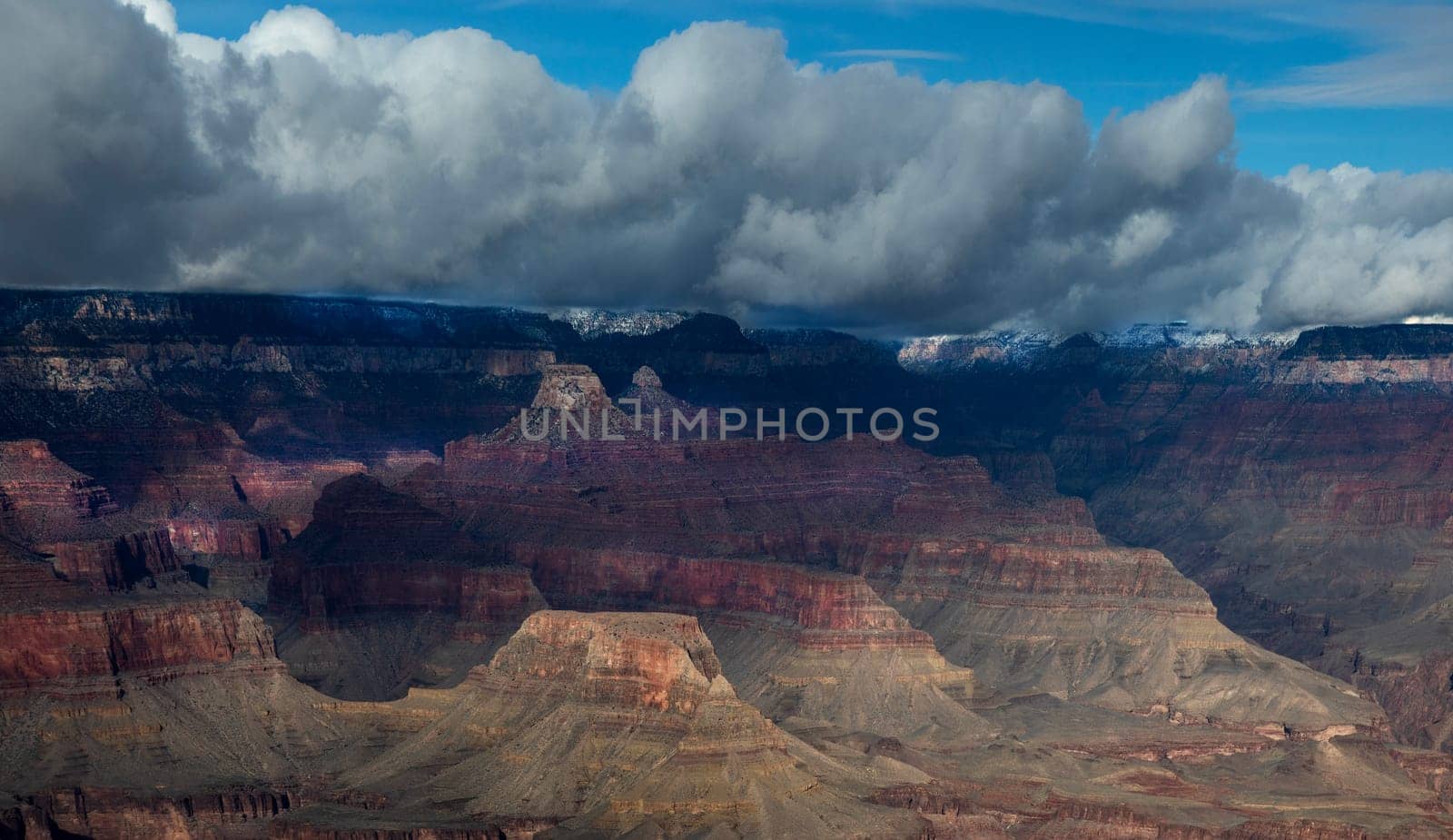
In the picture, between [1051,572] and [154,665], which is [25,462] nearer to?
[154,665]

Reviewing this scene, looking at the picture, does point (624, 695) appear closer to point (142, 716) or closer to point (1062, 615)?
point (142, 716)

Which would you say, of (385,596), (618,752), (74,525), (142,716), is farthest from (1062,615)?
(142,716)

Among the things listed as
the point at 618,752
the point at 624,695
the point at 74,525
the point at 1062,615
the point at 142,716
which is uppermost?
the point at 74,525

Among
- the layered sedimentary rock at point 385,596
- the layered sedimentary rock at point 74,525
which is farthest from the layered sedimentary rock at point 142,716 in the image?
the layered sedimentary rock at point 74,525

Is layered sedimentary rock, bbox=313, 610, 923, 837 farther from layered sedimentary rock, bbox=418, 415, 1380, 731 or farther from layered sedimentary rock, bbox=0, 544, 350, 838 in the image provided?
layered sedimentary rock, bbox=418, 415, 1380, 731

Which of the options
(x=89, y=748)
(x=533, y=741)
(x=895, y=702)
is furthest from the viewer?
(x=895, y=702)

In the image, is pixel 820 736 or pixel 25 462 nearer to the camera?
pixel 820 736

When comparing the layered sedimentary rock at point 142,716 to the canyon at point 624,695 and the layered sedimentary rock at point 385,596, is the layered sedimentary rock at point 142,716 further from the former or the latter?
the layered sedimentary rock at point 385,596

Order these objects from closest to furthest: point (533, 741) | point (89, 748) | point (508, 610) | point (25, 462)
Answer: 1. point (533, 741)
2. point (89, 748)
3. point (508, 610)
4. point (25, 462)

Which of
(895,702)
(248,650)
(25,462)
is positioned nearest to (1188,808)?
(895,702)
